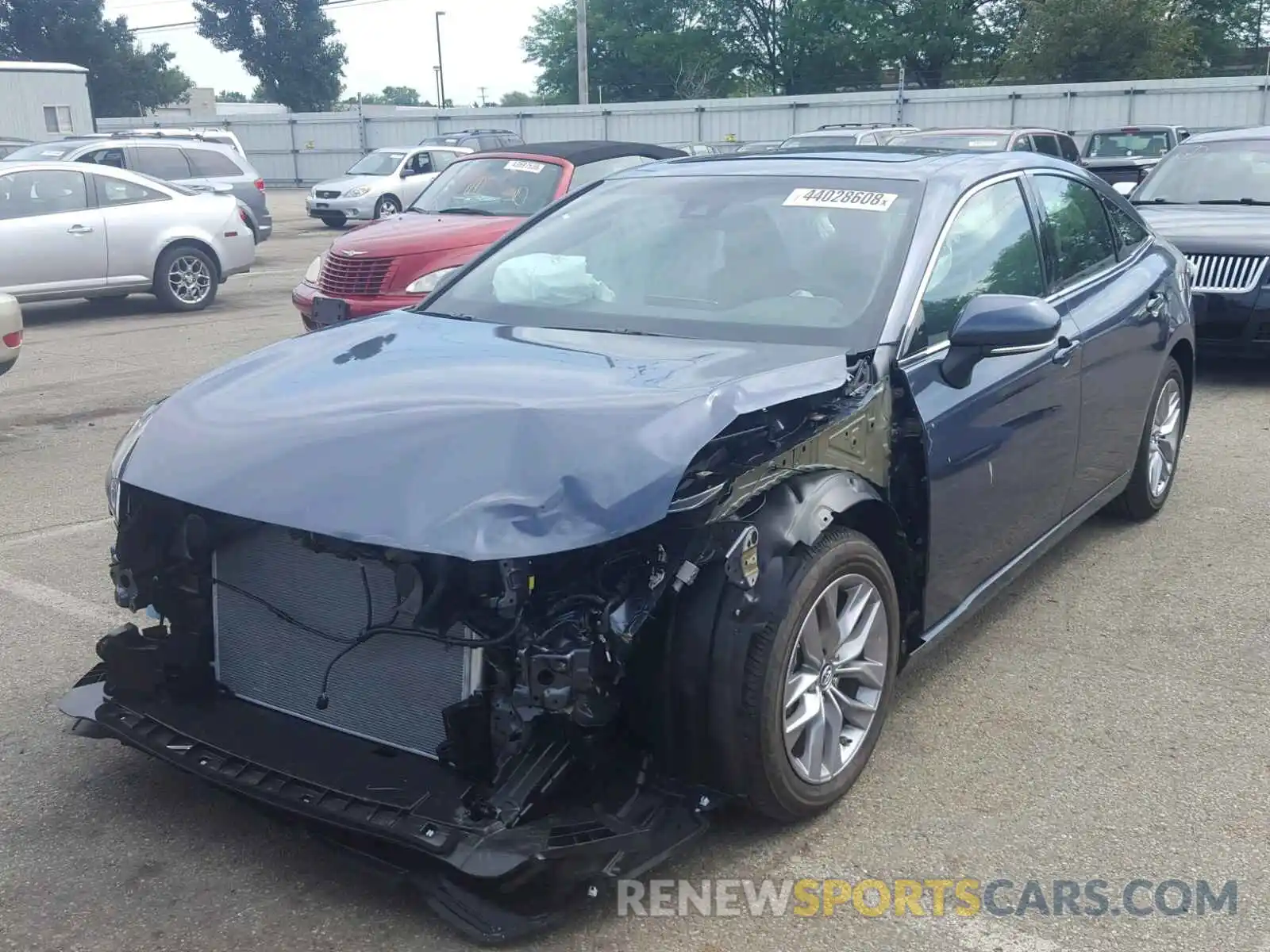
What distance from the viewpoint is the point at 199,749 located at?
10.3 ft

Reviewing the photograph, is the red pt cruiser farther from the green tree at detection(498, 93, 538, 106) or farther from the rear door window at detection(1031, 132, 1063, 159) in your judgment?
the green tree at detection(498, 93, 538, 106)

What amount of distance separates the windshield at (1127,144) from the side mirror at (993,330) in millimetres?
20470

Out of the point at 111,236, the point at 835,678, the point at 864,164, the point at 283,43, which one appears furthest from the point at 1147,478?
the point at 283,43

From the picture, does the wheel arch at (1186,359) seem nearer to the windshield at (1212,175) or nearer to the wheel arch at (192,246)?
the windshield at (1212,175)

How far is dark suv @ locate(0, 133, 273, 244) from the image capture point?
55.6 feet

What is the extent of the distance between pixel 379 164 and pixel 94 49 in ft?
121

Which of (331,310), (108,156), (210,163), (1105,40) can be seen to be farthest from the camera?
(1105,40)

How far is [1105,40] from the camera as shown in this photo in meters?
42.2

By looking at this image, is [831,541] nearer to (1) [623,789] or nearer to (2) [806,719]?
(2) [806,719]

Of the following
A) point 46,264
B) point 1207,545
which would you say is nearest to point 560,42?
point 46,264

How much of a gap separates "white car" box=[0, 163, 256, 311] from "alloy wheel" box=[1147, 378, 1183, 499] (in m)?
10.2

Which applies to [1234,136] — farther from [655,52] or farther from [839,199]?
[655,52]

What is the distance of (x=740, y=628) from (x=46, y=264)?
11.0m

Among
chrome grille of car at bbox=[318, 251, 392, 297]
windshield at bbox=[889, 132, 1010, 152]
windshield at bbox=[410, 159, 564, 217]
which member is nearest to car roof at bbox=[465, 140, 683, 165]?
windshield at bbox=[410, 159, 564, 217]
